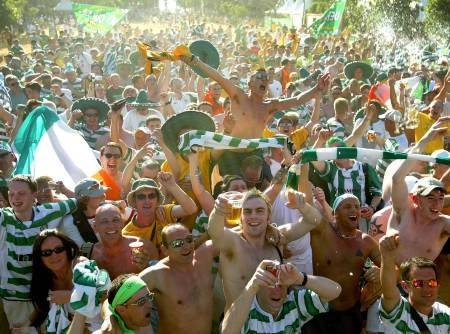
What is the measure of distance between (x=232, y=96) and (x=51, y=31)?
33.6 meters

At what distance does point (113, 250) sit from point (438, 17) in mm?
20070

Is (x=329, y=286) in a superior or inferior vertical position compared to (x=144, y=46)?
inferior

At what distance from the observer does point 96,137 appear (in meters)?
7.93

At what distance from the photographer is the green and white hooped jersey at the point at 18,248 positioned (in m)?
4.73

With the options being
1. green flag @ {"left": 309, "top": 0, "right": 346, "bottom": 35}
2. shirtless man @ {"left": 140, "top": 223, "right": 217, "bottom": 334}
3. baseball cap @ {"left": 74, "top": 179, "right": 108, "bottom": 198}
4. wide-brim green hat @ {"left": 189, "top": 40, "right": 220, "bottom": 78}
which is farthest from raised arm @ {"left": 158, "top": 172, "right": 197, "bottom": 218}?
green flag @ {"left": 309, "top": 0, "right": 346, "bottom": 35}

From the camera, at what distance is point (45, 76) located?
1119cm

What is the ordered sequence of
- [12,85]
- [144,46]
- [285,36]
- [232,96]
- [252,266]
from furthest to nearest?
[285,36] → [12,85] → [232,96] → [144,46] → [252,266]

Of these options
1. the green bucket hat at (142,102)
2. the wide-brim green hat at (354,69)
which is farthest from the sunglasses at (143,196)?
the wide-brim green hat at (354,69)

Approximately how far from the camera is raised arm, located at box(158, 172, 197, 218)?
16.5 ft

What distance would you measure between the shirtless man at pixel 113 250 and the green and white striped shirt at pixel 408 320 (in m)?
1.72

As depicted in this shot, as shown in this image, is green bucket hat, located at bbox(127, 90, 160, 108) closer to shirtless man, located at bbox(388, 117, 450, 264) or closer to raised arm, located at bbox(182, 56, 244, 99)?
raised arm, located at bbox(182, 56, 244, 99)

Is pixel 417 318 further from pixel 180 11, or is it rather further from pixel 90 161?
pixel 180 11

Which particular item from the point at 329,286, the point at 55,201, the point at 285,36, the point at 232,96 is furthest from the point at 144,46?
the point at 285,36

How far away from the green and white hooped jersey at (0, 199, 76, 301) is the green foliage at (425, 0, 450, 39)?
64.5 feet
